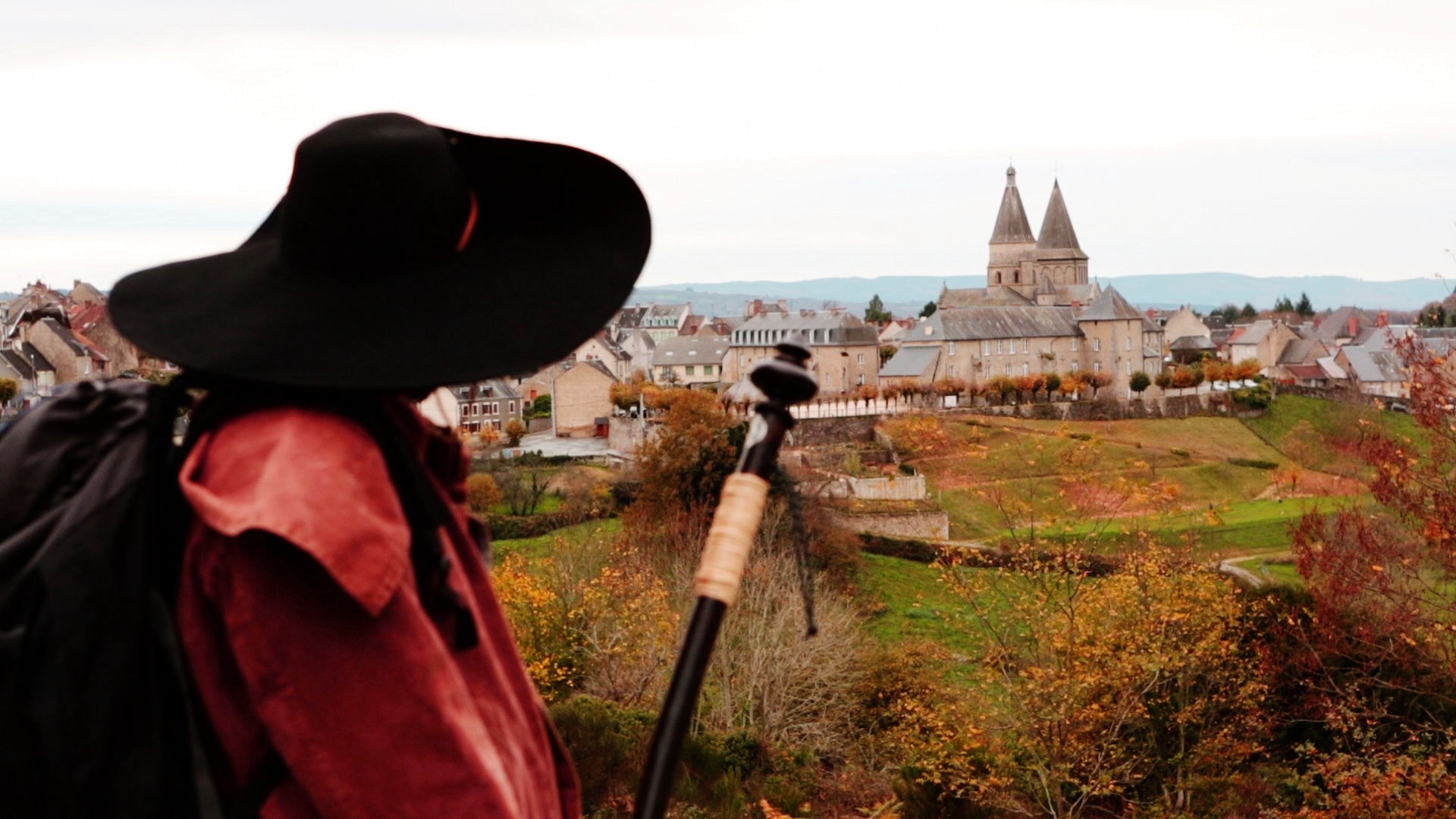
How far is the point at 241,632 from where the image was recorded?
1399 millimetres

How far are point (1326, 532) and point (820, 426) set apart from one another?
36.9 m

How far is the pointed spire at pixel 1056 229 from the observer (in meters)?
100

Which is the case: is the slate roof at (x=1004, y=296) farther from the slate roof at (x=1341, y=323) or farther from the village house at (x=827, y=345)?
the village house at (x=827, y=345)

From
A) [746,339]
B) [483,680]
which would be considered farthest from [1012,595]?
[746,339]

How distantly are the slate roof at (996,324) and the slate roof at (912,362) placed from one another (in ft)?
2.38

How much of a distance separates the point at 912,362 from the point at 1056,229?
107ft

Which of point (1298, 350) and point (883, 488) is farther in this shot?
point (1298, 350)

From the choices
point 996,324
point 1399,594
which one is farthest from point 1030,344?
point 1399,594

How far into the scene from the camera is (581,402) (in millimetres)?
65312

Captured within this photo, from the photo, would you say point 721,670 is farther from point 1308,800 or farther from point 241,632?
point 241,632

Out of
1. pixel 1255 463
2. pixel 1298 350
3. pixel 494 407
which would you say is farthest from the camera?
pixel 1298 350

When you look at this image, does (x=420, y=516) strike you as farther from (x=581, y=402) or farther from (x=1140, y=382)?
(x=1140, y=382)

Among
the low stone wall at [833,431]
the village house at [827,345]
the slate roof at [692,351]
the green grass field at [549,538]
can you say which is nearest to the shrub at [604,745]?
the green grass field at [549,538]

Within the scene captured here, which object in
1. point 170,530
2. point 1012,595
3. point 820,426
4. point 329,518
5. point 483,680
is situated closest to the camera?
point 329,518
